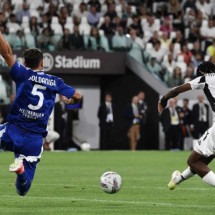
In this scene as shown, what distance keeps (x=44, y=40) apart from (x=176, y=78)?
17.1ft

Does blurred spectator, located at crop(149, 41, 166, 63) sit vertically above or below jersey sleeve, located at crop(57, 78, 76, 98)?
above

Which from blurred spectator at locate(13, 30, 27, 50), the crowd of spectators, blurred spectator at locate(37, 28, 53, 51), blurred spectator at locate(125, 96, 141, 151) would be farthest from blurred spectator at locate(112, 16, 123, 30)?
blurred spectator at locate(13, 30, 27, 50)

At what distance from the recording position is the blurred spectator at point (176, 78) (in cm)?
3344

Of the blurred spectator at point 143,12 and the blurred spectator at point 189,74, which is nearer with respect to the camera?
the blurred spectator at point 189,74

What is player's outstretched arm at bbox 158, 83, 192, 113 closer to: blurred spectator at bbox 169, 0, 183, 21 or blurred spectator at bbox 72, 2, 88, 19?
blurred spectator at bbox 72, 2, 88, 19

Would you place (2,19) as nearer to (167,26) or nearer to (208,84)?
(167,26)

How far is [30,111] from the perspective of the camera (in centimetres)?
1173

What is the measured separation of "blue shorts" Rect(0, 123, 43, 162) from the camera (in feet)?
38.5

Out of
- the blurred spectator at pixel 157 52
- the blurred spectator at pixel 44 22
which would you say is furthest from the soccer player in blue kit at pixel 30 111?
the blurred spectator at pixel 157 52

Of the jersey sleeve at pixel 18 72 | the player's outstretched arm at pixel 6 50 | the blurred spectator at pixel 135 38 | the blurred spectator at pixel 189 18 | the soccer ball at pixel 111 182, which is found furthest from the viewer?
the blurred spectator at pixel 189 18

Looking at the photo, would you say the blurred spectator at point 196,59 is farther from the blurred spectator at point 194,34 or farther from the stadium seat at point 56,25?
the stadium seat at point 56,25

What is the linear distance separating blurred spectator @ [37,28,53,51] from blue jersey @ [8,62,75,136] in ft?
64.8

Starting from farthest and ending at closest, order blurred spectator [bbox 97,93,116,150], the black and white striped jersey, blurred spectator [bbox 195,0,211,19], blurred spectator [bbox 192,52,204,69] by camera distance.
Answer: blurred spectator [bbox 195,0,211,19], blurred spectator [bbox 192,52,204,69], blurred spectator [bbox 97,93,116,150], the black and white striped jersey

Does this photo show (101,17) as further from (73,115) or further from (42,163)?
(42,163)
